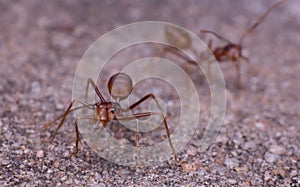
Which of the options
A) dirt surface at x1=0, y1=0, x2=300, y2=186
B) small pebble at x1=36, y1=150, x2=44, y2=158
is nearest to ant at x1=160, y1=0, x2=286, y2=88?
dirt surface at x1=0, y1=0, x2=300, y2=186

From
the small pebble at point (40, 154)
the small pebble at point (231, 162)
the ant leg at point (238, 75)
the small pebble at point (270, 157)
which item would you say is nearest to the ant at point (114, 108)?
the small pebble at point (40, 154)

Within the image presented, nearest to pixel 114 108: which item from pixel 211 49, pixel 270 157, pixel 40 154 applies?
pixel 40 154

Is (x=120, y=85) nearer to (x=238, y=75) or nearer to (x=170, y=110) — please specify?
(x=170, y=110)

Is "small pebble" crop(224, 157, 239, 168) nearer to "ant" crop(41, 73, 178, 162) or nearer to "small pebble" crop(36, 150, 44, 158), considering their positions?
"ant" crop(41, 73, 178, 162)

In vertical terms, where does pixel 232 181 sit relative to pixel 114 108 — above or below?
below

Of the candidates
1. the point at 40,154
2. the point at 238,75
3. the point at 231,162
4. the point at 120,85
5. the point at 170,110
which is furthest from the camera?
the point at 238,75

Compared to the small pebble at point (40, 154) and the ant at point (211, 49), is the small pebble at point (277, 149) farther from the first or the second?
the small pebble at point (40, 154)

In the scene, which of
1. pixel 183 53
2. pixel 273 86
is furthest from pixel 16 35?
pixel 273 86

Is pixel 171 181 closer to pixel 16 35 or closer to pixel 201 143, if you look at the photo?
pixel 201 143
